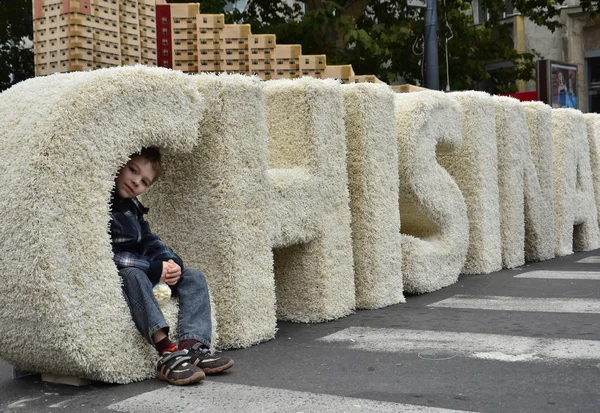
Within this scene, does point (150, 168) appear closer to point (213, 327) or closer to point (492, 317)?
point (213, 327)

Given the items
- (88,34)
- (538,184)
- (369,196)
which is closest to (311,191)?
(369,196)

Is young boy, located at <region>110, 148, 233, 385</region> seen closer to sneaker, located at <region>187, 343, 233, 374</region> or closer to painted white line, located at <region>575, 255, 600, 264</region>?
sneaker, located at <region>187, 343, 233, 374</region>

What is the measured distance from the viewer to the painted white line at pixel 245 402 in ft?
10.8

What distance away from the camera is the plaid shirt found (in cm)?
402

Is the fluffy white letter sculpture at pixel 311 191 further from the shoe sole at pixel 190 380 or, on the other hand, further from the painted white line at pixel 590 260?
the painted white line at pixel 590 260

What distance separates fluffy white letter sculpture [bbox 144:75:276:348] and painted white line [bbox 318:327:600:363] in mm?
517

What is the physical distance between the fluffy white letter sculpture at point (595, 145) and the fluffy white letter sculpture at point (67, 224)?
7.54m

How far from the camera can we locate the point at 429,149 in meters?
6.72

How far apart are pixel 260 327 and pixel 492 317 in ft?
4.94

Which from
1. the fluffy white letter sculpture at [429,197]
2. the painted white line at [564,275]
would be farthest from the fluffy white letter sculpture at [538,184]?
the fluffy white letter sculpture at [429,197]

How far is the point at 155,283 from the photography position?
4.06m

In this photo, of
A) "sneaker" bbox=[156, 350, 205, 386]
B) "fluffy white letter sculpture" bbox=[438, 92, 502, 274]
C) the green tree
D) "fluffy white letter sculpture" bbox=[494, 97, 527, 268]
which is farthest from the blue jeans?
the green tree

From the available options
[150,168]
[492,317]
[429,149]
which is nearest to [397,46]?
[429,149]

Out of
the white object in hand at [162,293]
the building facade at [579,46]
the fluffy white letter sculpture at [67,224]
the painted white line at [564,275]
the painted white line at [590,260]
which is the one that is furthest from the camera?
the building facade at [579,46]
